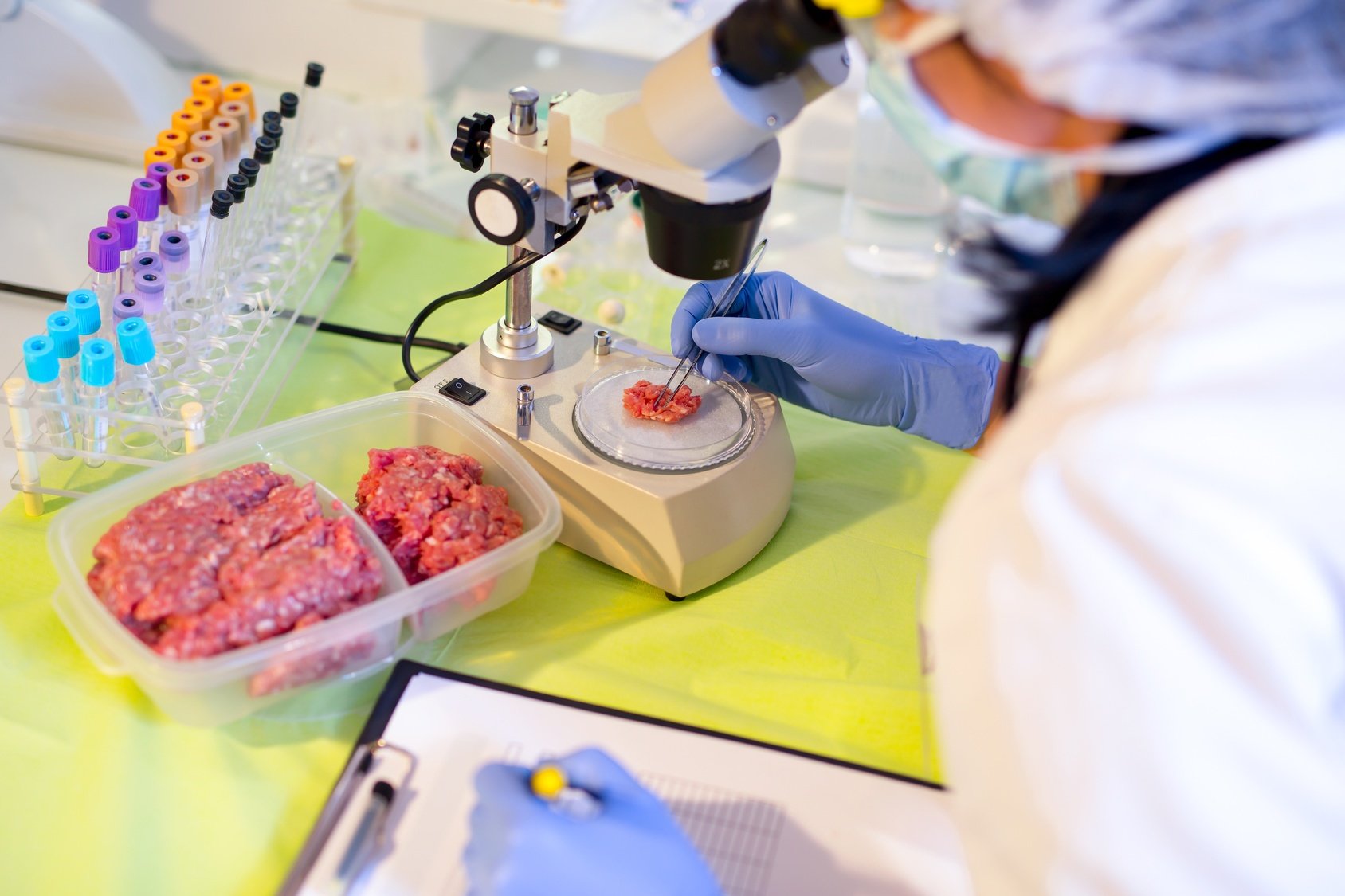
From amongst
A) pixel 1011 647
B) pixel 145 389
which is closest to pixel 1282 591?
pixel 1011 647

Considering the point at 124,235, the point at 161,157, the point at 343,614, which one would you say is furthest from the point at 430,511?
the point at 161,157

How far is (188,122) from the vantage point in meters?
1.34

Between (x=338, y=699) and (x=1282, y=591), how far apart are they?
2.60 feet

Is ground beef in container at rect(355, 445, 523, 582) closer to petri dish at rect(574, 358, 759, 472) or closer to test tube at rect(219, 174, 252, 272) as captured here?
petri dish at rect(574, 358, 759, 472)

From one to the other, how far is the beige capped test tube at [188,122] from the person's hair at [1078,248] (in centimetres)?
101

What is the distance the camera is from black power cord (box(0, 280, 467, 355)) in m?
1.45

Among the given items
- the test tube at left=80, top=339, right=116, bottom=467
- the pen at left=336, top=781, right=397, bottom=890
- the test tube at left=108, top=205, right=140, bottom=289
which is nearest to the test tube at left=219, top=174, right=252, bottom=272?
the test tube at left=108, top=205, right=140, bottom=289

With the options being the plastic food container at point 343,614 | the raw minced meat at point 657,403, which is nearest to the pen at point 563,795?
the plastic food container at point 343,614

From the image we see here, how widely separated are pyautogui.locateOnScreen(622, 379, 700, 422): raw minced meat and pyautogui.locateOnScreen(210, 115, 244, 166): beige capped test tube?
60cm

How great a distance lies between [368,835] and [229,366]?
65 centimetres

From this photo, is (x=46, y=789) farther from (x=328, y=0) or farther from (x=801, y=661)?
(x=328, y=0)

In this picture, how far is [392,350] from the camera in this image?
1487 millimetres

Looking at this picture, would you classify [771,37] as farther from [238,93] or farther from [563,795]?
[238,93]

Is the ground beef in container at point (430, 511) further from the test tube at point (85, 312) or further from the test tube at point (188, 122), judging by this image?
the test tube at point (188, 122)
